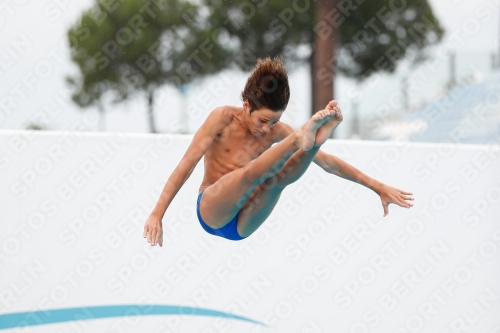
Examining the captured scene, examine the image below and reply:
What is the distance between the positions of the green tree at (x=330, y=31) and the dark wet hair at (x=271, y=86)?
12.4 ft

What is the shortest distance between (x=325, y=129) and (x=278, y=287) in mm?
1916

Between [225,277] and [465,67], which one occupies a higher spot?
[465,67]

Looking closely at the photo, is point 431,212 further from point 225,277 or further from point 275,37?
point 275,37

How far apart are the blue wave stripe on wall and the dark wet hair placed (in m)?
1.68

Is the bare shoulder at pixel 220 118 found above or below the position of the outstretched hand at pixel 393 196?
below

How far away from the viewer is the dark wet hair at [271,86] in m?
2.44

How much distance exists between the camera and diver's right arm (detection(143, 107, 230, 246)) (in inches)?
96.5

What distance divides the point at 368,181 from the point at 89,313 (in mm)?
1766

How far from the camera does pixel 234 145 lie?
8.95 feet

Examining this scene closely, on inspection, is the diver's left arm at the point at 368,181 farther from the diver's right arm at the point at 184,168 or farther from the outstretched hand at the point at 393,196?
the diver's right arm at the point at 184,168

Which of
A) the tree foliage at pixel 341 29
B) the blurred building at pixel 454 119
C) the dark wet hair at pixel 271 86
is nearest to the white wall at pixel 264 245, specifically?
the dark wet hair at pixel 271 86

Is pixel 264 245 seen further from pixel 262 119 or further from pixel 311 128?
pixel 311 128

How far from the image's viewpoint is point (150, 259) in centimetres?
374

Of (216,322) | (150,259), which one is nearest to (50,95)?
(150,259)
